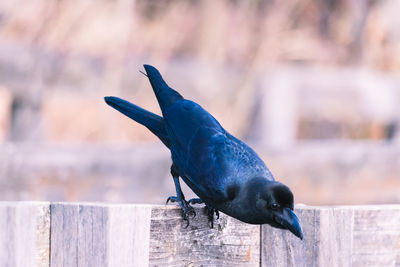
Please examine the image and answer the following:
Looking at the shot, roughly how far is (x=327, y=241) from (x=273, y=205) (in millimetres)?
206

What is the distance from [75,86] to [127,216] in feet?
10.4

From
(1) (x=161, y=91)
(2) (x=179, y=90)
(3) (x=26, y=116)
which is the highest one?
(2) (x=179, y=90)

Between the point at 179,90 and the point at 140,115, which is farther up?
the point at 179,90

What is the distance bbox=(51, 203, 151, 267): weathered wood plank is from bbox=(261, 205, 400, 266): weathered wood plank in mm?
546

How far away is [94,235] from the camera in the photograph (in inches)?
79.7

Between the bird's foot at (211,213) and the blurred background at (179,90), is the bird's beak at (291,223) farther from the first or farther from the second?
the blurred background at (179,90)

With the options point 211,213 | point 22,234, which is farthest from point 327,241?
point 22,234

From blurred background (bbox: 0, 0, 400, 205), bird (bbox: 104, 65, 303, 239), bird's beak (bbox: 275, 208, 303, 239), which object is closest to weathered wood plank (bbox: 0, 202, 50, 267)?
bird (bbox: 104, 65, 303, 239)

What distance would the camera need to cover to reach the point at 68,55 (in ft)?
16.9

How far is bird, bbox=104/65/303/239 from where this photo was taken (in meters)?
2.54

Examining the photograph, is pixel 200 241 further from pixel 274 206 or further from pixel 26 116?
pixel 26 116

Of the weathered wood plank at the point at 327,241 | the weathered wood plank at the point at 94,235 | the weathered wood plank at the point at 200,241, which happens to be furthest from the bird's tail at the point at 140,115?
the weathered wood plank at the point at 94,235

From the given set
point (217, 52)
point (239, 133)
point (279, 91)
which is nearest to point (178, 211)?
point (279, 91)

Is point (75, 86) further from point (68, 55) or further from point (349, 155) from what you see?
point (349, 155)
